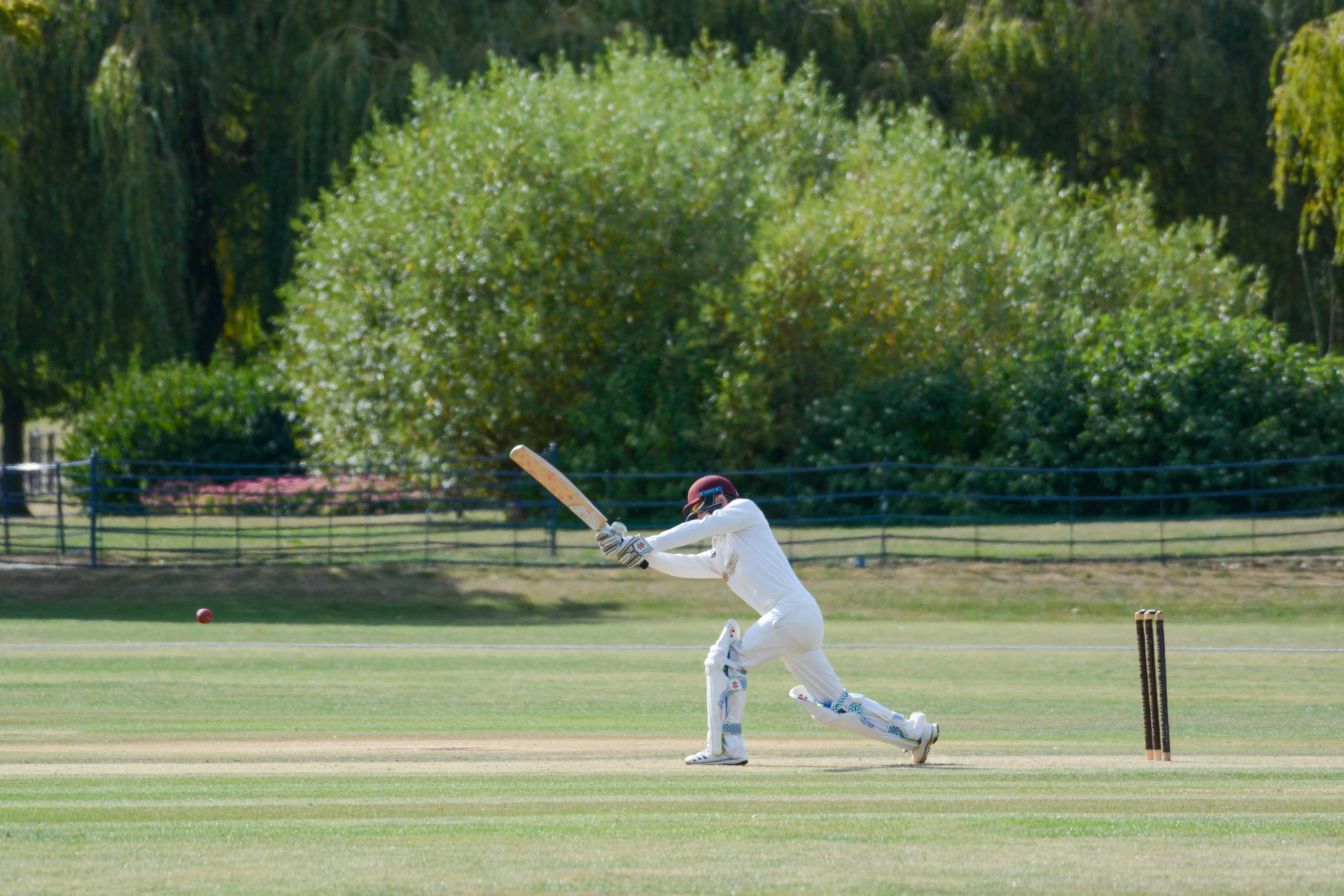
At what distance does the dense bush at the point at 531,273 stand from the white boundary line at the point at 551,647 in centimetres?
999

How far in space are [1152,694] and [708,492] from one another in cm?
309

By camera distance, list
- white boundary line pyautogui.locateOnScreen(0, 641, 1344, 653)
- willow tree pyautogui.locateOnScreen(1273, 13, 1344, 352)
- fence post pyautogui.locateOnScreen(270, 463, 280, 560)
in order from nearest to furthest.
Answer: white boundary line pyautogui.locateOnScreen(0, 641, 1344, 653) → willow tree pyautogui.locateOnScreen(1273, 13, 1344, 352) → fence post pyautogui.locateOnScreen(270, 463, 280, 560)

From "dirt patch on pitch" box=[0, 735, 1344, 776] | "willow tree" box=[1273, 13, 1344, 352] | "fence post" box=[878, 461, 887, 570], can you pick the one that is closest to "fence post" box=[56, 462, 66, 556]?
"fence post" box=[878, 461, 887, 570]

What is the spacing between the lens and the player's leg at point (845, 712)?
9.72m

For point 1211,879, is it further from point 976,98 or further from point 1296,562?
point 976,98

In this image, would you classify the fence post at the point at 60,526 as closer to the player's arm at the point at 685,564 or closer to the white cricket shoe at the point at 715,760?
the player's arm at the point at 685,564

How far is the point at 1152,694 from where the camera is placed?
33.1 ft

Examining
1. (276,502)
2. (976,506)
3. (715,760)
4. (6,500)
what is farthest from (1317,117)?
(6,500)

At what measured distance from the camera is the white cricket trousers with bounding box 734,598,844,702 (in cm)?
953

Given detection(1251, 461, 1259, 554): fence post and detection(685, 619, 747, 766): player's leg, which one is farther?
detection(1251, 461, 1259, 554): fence post

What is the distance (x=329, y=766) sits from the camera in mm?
9797

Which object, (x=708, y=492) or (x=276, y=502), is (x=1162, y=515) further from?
(x=708, y=492)

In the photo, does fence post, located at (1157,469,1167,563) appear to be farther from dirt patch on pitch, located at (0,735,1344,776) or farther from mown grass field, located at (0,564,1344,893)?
dirt patch on pitch, located at (0,735,1344,776)

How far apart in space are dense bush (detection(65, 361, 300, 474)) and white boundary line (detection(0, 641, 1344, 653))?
1389cm
